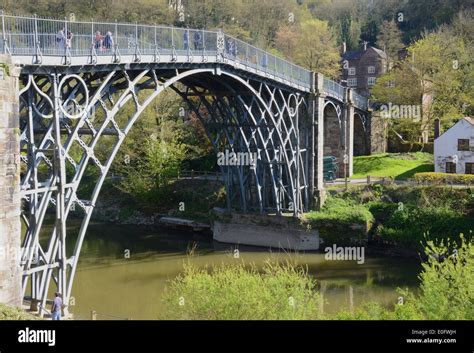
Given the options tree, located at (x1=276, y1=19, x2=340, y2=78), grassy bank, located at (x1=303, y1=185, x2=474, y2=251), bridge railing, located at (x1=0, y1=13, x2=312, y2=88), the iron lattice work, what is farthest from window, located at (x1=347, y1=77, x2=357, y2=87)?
bridge railing, located at (x1=0, y1=13, x2=312, y2=88)

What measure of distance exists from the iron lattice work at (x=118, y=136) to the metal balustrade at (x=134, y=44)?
0.61m

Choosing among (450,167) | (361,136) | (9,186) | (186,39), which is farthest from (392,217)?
(9,186)

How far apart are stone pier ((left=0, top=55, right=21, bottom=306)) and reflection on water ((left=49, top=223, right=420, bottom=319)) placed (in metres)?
9.17

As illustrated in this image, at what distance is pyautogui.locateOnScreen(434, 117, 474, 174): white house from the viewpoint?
42656mm

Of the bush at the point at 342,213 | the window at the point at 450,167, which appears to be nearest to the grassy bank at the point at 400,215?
the bush at the point at 342,213

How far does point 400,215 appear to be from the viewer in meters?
37.3

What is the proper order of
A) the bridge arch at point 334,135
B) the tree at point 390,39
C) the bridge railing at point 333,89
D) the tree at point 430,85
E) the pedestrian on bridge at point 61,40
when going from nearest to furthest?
1. the pedestrian on bridge at point 61,40
2. the bridge railing at point 333,89
3. the bridge arch at point 334,135
4. the tree at point 430,85
5. the tree at point 390,39

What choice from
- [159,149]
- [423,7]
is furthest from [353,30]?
[159,149]

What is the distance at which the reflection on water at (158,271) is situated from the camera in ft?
92.6

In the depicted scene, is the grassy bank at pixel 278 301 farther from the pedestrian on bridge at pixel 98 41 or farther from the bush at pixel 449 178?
the bush at pixel 449 178

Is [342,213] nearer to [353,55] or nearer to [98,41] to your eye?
[98,41]

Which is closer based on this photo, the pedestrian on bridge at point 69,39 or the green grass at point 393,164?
the pedestrian on bridge at point 69,39

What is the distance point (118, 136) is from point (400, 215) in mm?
20590

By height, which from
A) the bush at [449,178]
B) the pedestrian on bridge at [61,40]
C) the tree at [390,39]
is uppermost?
the tree at [390,39]
